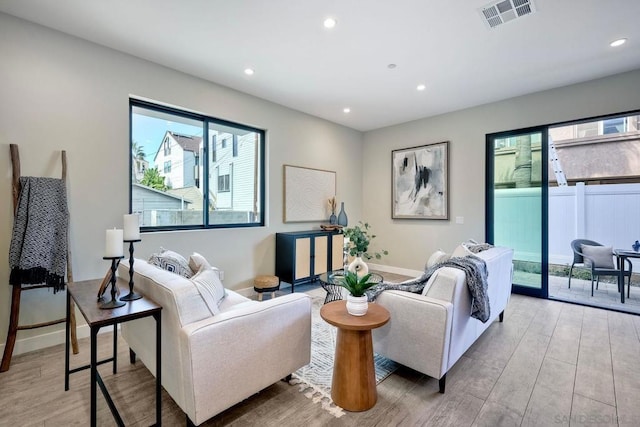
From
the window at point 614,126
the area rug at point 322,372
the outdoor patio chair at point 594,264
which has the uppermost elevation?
the window at point 614,126

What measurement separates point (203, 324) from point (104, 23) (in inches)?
111

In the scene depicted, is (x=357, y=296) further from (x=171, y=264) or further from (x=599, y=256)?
(x=599, y=256)

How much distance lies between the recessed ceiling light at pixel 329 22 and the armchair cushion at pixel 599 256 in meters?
4.65

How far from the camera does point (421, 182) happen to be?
527 centimetres

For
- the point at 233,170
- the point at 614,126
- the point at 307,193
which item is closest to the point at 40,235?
the point at 233,170

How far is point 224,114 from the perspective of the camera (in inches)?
152

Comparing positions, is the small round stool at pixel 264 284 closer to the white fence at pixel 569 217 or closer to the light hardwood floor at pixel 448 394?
the light hardwood floor at pixel 448 394

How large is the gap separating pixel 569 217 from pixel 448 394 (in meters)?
5.02

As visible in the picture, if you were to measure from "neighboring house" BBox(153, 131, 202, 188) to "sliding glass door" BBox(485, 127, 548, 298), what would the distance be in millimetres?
4363

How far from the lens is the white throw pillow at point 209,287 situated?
5.35 feet

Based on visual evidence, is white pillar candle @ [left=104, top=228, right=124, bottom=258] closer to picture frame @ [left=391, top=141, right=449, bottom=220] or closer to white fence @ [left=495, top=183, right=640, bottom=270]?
picture frame @ [left=391, top=141, right=449, bottom=220]

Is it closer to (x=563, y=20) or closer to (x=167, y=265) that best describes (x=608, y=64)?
(x=563, y=20)

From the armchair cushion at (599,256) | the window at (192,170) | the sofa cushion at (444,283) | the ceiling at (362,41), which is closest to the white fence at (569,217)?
the armchair cushion at (599,256)

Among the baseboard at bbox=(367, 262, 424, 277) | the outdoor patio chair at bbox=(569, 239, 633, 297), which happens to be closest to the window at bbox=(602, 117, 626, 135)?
the outdoor patio chair at bbox=(569, 239, 633, 297)
